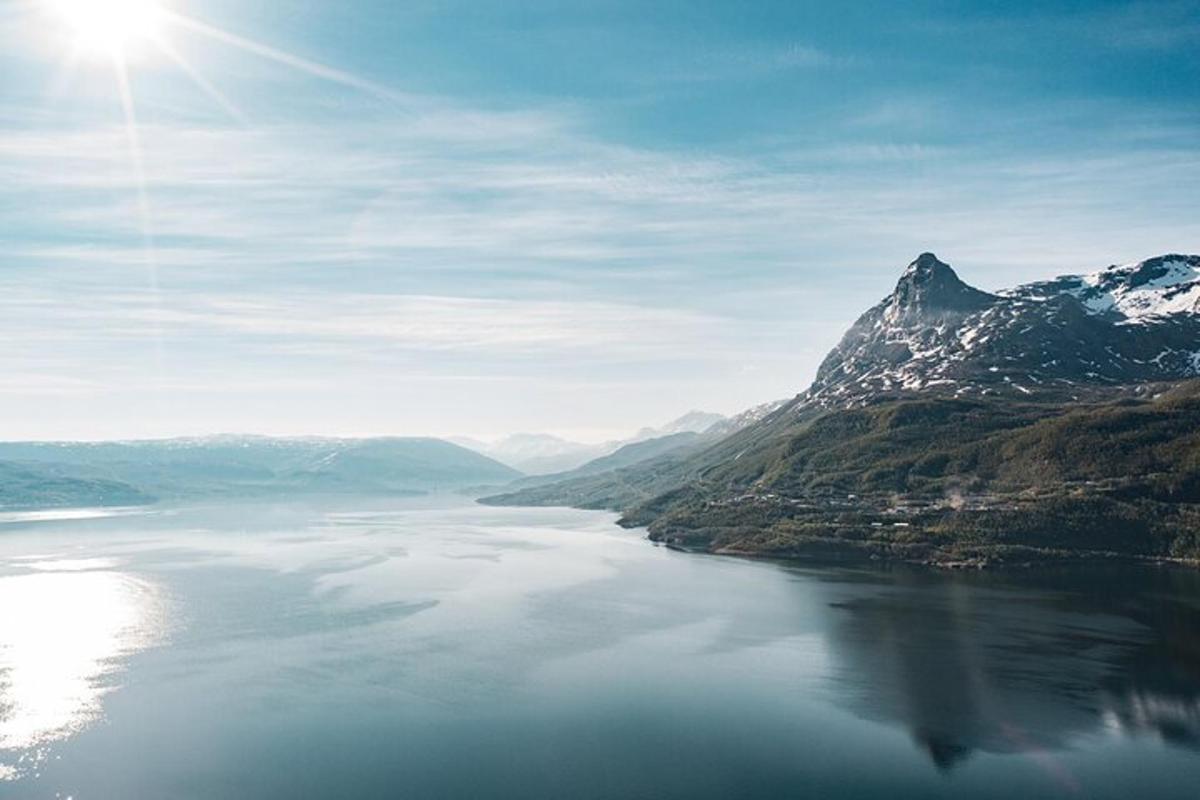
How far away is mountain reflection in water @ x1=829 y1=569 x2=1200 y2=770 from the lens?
6875 centimetres

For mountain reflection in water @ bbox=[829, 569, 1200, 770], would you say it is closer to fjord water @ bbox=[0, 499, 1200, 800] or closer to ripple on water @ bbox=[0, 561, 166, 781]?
fjord water @ bbox=[0, 499, 1200, 800]

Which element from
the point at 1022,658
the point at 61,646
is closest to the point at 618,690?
the point at 1022,658

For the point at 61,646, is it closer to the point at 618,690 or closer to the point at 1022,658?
the point at 618,690

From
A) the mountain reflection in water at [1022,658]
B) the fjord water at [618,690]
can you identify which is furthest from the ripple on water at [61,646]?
the mountain reflection in water at [1022,658]

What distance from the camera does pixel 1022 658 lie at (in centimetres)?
8819

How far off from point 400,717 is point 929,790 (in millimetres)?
40509

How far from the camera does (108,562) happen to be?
183 m

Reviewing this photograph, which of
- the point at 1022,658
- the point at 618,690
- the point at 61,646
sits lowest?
the point at 618,690

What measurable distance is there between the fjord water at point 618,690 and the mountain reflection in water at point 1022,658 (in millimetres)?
397

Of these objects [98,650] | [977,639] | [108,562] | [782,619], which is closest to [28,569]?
[108,562]

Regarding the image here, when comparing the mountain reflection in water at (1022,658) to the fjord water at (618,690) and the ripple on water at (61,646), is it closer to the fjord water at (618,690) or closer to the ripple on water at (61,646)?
the fjord water at (618,690)

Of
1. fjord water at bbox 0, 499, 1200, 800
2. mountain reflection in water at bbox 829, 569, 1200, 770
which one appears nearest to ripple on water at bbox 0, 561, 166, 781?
fjord water at bbox 0, 499, 1200, 800

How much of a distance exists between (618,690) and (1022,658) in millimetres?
41376

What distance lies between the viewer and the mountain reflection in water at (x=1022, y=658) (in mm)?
68750
